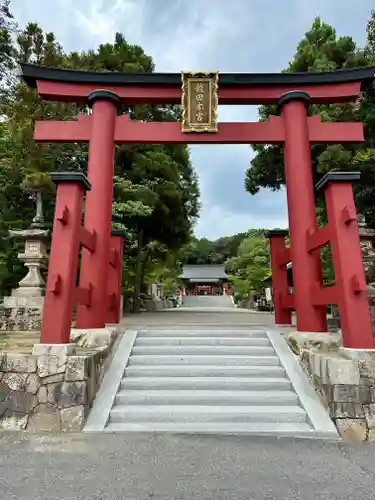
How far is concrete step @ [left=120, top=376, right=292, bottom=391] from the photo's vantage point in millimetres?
4055

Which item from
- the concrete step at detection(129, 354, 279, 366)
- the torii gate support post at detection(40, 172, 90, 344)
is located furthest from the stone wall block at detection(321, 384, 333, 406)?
the torii gate support post at detection(40, 172, 90, 344)

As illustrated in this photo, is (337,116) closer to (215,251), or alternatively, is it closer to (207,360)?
(207,360)

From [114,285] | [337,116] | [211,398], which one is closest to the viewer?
[211,398]

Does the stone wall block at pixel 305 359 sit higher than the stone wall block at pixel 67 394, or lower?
higher

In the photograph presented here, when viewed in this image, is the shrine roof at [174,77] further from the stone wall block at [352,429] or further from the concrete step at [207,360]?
the stone wall block at [352,429]

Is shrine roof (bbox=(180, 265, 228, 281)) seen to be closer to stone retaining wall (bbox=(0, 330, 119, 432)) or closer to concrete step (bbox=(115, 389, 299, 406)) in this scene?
concrete step (bbox=(115, 389, 299, 406))

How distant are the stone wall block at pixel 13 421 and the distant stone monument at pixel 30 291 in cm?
422

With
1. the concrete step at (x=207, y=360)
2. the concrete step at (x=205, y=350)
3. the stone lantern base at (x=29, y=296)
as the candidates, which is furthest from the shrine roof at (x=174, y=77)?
the concrete step at (x=207, y=360)

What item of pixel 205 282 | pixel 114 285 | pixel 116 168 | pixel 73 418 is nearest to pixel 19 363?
pixel 73 418

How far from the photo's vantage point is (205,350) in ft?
15.5

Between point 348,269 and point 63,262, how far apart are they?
3.21 meters

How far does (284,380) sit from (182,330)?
1717 millimetres

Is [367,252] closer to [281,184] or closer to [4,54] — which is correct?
[281,184]

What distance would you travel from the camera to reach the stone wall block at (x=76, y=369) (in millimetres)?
3645
